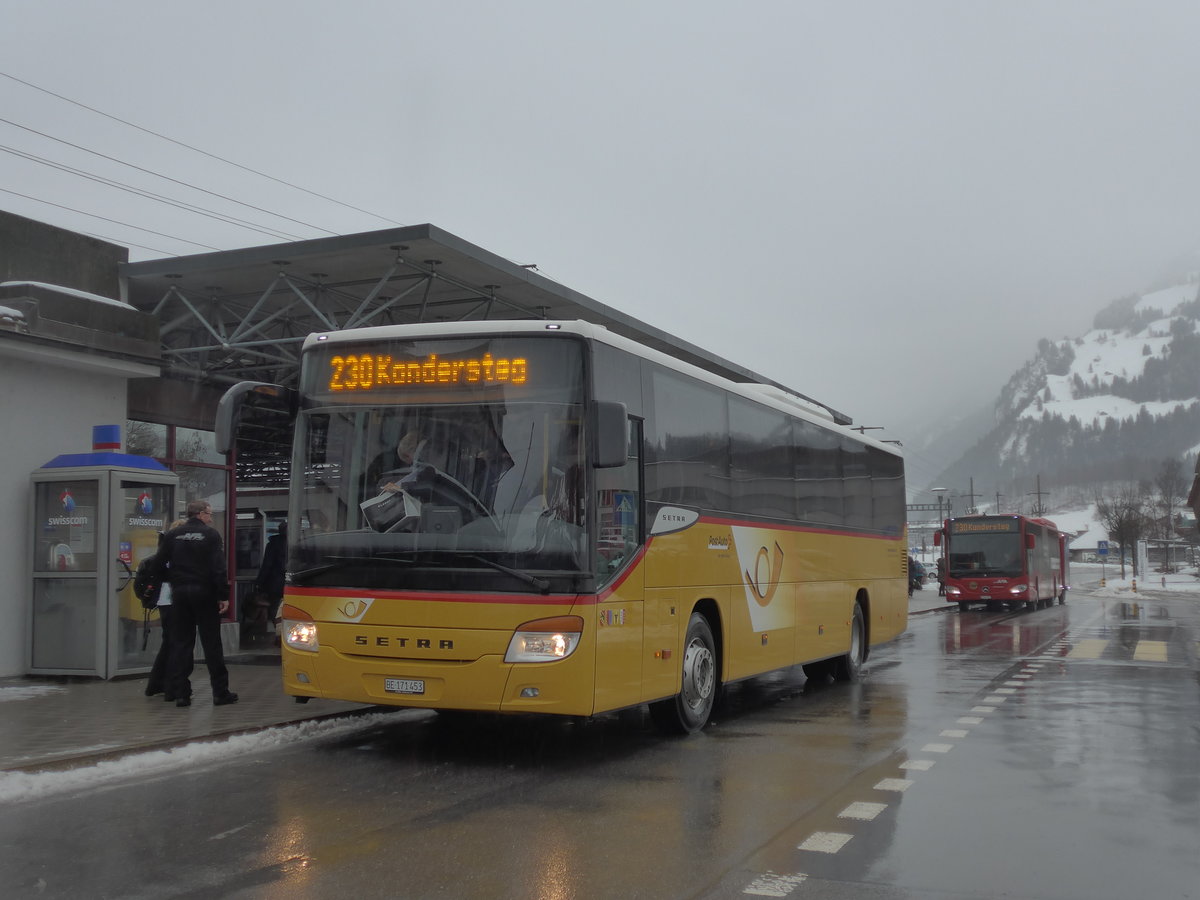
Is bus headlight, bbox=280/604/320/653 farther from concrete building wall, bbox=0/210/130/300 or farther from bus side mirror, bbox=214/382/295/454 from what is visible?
concrete building wall, bbox=0/210/130/300

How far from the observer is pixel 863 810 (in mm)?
→ 7102

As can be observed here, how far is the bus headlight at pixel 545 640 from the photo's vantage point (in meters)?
8.12

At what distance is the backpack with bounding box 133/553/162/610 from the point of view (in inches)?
448

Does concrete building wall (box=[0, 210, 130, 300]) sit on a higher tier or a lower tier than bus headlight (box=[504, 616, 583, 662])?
higher

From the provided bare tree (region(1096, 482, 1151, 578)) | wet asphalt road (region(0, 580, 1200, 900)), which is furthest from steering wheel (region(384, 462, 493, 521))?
bare tree (region(1096, 482, 1151, 578))

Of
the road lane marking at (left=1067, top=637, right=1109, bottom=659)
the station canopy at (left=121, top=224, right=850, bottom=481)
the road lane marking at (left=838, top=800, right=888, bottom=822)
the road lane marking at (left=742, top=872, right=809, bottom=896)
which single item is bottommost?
the road lane marking at (left=1067, top=637, right=1109, bottom=659)

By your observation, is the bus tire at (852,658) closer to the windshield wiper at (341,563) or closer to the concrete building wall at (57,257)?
the windshield wiper at (341,563)

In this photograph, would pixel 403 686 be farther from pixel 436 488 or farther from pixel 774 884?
pixel 774 884

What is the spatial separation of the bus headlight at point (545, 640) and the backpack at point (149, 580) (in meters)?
4.83

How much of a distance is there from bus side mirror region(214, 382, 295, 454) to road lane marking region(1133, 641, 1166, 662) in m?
14.1

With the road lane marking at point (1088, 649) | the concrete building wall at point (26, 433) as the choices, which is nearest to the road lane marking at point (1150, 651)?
the road lane marking at point (1088, 649)

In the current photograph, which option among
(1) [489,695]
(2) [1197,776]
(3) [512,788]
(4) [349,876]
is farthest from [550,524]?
(2) [1197,776]

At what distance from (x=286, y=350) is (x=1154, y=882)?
14665mm

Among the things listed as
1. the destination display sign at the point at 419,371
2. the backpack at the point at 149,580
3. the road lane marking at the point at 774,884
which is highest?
the destination display sign at the point at 419,371
